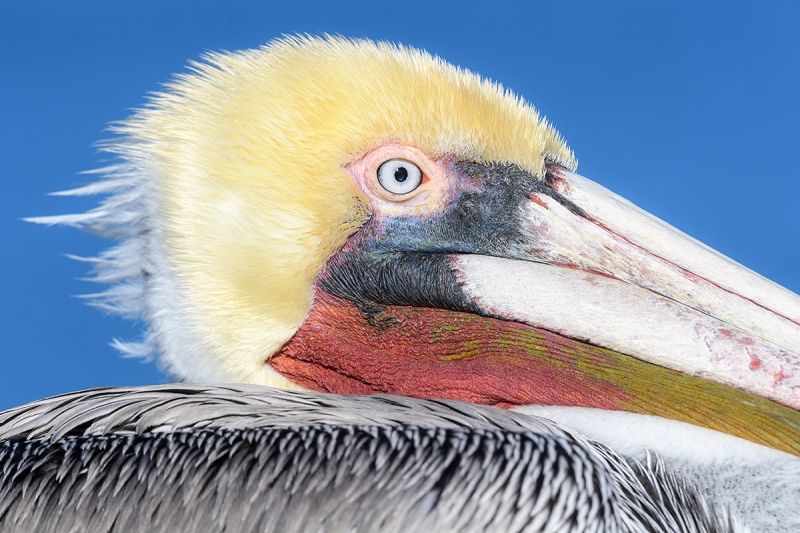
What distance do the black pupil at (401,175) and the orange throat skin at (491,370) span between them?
255 millimetres

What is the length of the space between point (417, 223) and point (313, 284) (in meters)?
0.24

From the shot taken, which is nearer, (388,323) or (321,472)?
(321,472)

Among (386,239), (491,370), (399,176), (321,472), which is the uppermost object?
(399,176)

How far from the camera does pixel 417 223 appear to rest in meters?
1.73

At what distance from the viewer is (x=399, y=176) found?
1.72 meters

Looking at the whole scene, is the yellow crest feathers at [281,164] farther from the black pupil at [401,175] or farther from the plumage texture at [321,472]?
the plumage texture at [321,472]

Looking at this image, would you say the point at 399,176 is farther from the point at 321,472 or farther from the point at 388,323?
the point at 321,472

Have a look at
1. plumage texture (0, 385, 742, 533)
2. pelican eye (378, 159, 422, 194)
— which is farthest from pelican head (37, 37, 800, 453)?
plumage texture (0, 385, 742, 533)

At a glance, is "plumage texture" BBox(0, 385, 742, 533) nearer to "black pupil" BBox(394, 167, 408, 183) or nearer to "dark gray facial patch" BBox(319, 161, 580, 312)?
"dark gray facial patch" BBox(319, 161, 580, 312)

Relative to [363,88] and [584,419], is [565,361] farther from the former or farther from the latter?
[363,88]

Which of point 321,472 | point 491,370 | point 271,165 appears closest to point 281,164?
point 271,165

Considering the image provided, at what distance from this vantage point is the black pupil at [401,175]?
1.72m

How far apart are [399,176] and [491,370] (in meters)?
0.41

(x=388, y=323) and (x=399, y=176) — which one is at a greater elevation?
(x=399, y=176)
